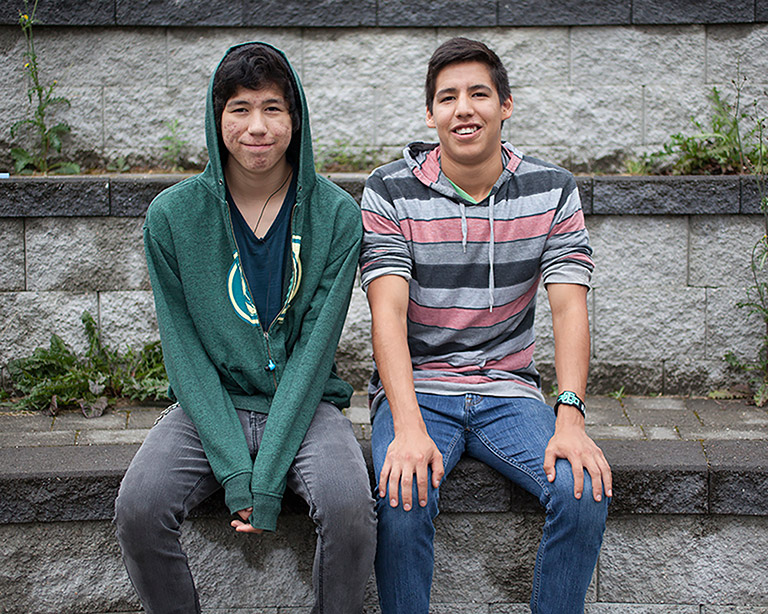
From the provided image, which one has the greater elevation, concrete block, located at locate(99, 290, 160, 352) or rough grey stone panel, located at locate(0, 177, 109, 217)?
rough grey stone panel, located at locate(0, 177, 109, 217)

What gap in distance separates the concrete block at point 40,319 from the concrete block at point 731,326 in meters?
3.05

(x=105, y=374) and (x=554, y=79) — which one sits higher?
(x=554, y=79)

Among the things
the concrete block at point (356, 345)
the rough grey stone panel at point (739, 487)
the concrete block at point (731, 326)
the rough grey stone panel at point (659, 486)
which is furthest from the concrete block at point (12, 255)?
the concrete block at point (731, 326)

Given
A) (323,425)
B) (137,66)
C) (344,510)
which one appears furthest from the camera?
(137,66)

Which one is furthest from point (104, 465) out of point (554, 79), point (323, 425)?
point (554, 79)

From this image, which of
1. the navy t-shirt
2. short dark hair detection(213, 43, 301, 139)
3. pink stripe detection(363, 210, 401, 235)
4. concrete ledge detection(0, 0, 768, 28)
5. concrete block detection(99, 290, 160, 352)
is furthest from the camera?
concrete ledge detection(0, 0, 768, 28)

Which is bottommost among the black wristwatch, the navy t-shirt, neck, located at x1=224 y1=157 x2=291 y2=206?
the black wristwatch

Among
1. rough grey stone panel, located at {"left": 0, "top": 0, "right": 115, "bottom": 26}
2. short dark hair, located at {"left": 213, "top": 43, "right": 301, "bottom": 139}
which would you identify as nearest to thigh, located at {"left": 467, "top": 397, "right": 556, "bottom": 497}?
short dark hair, located at {"left": 213, "top": 43, "right": 301, "bottom": 139}

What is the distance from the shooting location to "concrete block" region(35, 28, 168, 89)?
470 centimetres

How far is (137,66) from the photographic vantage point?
4.77m

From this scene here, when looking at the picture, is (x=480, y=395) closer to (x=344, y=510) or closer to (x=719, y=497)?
(x=344, y=510)

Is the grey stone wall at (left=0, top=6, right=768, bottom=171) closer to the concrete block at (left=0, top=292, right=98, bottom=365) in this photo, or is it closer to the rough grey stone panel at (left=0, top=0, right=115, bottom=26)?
the rough grey stone panel at (left=0, top=0, right=115, bottom=26)

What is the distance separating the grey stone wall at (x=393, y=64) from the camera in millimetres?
4719

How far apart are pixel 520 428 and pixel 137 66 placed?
3233 millimetres
